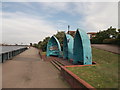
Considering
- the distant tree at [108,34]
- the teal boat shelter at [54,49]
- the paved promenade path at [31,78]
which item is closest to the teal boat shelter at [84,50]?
the paved promenade path at [31,78]

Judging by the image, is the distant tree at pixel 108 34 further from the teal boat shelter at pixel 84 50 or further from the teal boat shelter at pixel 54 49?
the teal boat shelter at pixel 84 50

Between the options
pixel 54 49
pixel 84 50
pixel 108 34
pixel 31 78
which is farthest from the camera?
pixel 108 34

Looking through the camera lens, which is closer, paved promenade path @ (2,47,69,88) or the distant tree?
paved promenade path @ (2,47,69,88)

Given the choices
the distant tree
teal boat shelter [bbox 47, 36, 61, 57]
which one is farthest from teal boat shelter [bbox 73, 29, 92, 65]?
the distant tree

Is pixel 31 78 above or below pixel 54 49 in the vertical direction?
below

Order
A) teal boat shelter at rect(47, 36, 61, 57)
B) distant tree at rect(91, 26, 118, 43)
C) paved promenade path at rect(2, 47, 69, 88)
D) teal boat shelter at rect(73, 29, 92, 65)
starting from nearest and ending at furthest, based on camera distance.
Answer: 1. paved promenade path at rect(2, 47, 69, 88)
2. teal boat shelter at rect(73, 29, 92, 65)
3. teal boat shelter at rect(47, 36, 61, 57)
4. distant tree at rect(91, 26, 118, 43)

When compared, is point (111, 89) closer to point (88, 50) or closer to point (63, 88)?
point (63, 88)

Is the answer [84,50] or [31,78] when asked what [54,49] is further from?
[31,78]

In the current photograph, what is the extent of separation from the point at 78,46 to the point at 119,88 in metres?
6.04

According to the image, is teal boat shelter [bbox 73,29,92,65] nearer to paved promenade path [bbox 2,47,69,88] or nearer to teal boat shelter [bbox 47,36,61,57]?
paved promenade path [bbox 2,47,69,88]

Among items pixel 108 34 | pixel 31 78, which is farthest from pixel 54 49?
pixel 108 34

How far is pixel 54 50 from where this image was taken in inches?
619

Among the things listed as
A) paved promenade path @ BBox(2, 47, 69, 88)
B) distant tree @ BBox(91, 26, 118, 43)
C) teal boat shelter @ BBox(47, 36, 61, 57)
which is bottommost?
paved promenade path @ BBox(2, 47, 69, 88)

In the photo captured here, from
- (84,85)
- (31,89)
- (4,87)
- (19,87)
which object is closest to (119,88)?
(84,85)
